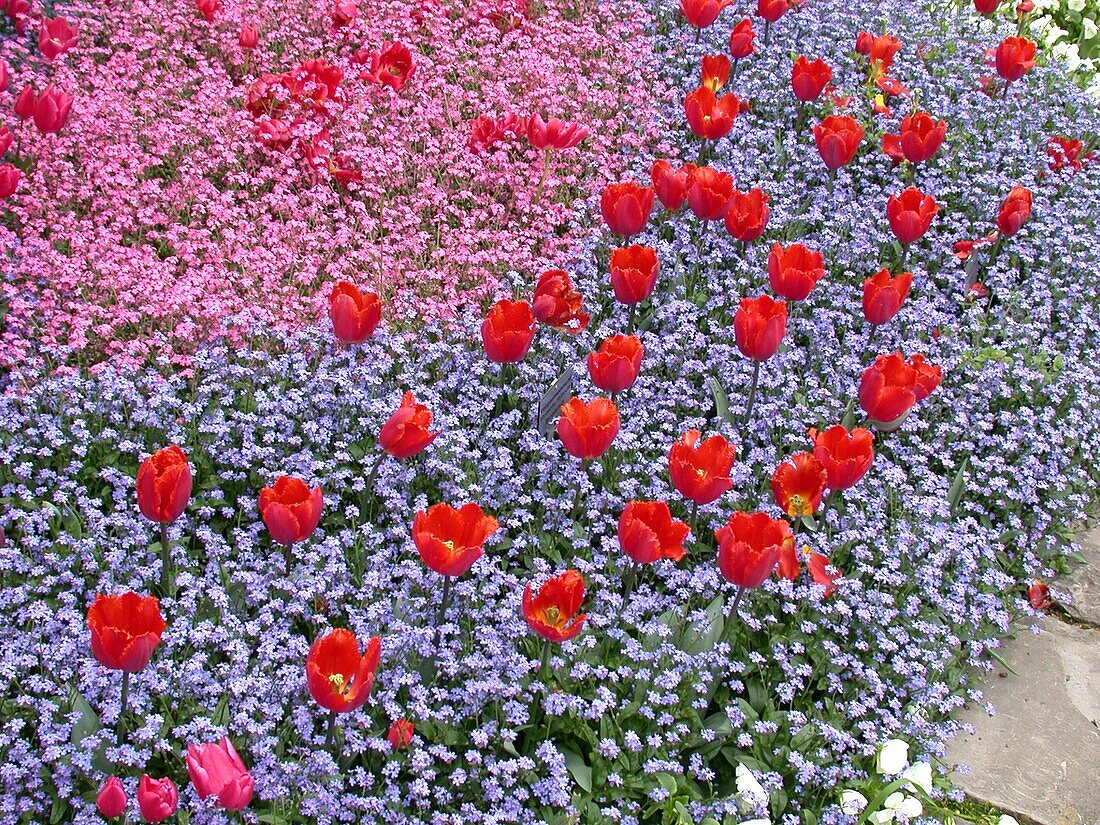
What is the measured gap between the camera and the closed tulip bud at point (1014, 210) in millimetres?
4371

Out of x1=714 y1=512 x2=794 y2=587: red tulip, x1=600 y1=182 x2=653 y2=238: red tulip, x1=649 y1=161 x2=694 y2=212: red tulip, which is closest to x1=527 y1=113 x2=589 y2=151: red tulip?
x1=649 y1=161 x2=694 y2=212: red tulip

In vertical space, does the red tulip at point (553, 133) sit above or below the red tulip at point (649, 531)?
above

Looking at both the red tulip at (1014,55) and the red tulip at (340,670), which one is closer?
the red tulip at (340,670)

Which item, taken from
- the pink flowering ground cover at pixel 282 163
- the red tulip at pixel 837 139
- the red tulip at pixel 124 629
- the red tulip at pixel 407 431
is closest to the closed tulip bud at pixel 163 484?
the red tulip at pixel 124 629

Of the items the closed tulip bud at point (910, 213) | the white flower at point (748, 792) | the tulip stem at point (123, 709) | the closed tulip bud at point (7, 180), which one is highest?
the closed tulip bud at point (910, 213)

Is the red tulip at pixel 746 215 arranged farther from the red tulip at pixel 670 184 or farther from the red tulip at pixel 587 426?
the red tulip at pixel 587 426

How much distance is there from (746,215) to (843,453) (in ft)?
3.80

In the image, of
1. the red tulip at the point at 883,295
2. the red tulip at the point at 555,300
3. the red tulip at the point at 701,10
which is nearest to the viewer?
the red tulip at the point at 555,300

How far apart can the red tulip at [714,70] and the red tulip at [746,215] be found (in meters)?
1.23

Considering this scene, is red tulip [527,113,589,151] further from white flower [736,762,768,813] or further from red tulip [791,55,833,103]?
white flower [736,762,768,813]

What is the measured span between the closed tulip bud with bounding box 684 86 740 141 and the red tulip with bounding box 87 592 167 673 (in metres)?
2.95

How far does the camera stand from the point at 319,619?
2.75 metres

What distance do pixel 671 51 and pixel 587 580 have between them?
3.50 meters

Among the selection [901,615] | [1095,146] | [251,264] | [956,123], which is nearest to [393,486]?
[251,264]
